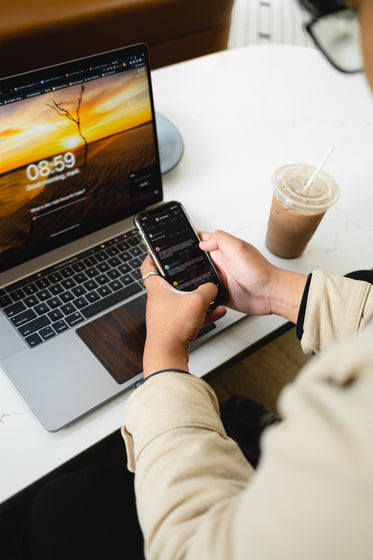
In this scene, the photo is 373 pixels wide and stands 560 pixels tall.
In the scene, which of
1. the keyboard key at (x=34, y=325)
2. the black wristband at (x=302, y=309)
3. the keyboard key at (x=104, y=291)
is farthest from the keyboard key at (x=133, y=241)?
the black wristband at (x=302, y=309)

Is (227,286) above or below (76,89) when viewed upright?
below

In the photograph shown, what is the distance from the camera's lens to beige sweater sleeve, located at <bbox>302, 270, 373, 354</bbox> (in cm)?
62

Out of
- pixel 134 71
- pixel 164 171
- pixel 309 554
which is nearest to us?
pixel 309 554

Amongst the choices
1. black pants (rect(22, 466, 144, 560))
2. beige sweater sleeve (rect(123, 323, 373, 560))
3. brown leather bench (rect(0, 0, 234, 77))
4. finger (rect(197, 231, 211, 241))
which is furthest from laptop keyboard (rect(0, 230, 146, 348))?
brown leather bench (rect(0, 0, 234, 77))

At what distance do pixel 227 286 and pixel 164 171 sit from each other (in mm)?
303

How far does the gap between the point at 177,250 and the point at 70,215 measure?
8.1 inches

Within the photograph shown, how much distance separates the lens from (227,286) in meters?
0.74

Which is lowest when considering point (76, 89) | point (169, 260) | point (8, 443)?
point (8, 443)

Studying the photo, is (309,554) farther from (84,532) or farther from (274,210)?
(274,210)

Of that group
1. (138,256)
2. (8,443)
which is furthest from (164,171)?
(8,443)

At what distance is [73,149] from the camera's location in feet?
2.26

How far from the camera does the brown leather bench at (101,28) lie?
1220mm

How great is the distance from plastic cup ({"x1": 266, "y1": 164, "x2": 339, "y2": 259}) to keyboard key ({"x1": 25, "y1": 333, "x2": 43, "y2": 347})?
446mm

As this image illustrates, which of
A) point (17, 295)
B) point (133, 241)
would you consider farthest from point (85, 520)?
point (133, 241)
